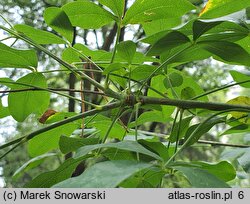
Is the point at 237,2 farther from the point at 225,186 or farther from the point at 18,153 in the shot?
the point at 18,153

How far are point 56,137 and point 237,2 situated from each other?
37cm

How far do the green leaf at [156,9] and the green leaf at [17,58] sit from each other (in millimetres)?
143

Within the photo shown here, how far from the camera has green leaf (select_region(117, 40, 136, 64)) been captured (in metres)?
0.57

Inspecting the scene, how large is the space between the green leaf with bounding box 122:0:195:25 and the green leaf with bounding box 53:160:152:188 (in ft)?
0.80

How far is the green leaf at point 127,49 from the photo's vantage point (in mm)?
571

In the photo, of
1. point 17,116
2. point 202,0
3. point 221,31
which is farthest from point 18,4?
point 221,31

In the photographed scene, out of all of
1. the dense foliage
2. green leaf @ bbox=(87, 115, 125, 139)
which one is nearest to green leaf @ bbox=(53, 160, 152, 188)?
the dense foliage

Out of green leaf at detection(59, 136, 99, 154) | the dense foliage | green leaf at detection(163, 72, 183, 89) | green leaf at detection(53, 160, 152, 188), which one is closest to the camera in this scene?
green leaf at detection(53, 160, 152, 188)

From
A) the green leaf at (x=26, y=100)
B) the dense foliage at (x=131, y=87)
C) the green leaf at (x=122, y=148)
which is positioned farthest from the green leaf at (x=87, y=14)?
the green leaf at (x=122, y=148)

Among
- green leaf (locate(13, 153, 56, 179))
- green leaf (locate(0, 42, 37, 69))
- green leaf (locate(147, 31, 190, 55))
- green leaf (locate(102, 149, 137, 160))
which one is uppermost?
green leaf (locate(147, 31, 190, 55))

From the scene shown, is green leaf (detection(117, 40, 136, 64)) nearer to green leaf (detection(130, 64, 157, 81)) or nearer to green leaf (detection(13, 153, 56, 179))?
green leaf (detection(130, 64, 157, 81))

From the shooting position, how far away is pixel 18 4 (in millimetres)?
2654

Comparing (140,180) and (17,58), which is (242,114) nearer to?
(140,180)

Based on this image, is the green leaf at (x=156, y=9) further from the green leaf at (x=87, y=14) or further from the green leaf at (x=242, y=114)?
the green leaf at (x=242, y=114)
